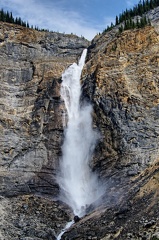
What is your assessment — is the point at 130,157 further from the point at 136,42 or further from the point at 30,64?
the point at 30,64

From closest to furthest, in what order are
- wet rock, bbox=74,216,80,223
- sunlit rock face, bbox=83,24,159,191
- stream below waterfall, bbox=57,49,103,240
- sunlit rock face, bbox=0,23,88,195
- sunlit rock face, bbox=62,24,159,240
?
sunlit rock face, bbox=62,24,159,240
wet rock, bbox=74,216,80,223
sunlit rock face, bbox=83,24,159,191
stream below waterfall, bbox=57,49,103,240
sunlit rock face, bbox=0,23,88,195

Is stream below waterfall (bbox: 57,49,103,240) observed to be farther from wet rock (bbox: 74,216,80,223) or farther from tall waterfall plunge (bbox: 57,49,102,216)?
wet rock (bbox: 74,216,80,223)

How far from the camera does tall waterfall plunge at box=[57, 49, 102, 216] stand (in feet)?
145

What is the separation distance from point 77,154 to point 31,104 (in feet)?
33.2

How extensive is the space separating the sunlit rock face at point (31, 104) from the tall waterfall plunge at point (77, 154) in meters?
1.08

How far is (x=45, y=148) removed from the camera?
163 ft

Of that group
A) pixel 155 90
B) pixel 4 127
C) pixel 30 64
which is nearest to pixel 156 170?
pixel 155 90

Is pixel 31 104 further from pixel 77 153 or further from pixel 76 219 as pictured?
pixel 76 219

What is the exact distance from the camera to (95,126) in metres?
48.7

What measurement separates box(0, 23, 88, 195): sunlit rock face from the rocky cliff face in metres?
0.11

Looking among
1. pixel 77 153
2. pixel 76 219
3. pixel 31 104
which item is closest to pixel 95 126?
pixel 77 153

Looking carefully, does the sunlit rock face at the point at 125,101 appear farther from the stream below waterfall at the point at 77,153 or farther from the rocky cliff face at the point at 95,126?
the stream below waterfall at the point at 77,153

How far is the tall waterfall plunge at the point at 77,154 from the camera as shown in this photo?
44125 millimetres

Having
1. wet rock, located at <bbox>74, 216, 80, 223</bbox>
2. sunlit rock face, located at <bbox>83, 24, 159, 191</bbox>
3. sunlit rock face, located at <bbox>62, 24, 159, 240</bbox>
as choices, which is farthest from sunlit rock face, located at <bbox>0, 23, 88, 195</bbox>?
wet rock, located at <bbox>74, 216, 80, 223</bbox>
